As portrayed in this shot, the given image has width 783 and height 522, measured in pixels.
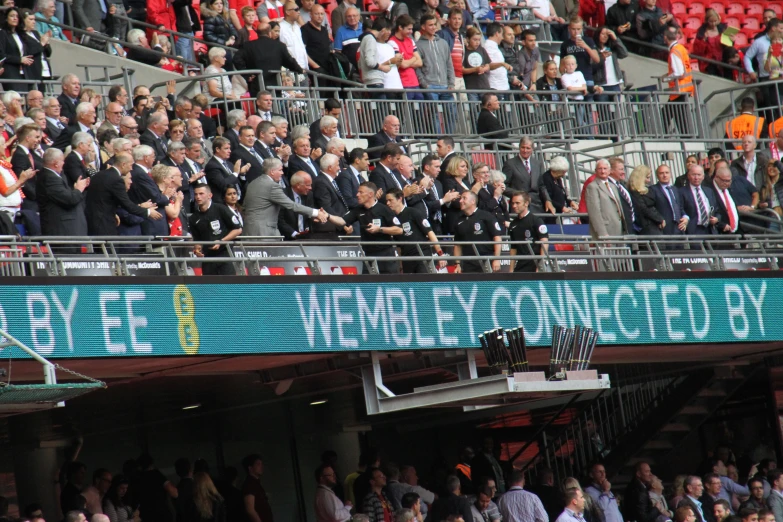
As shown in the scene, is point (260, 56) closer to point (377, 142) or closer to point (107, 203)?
point (377, 142)

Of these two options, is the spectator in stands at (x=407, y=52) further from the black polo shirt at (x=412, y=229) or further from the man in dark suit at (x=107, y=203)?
the man in dark suit at (x=107, y=203)

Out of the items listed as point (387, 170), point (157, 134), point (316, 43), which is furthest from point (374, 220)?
point (316, 43)

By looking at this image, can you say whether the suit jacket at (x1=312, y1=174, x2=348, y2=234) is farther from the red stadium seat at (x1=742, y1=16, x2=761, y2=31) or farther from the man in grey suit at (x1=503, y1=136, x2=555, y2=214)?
the red stadium seat at (x1=742, y1=16, x2=761, y2=31)

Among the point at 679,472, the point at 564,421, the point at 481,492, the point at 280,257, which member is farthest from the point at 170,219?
the point at 679,472

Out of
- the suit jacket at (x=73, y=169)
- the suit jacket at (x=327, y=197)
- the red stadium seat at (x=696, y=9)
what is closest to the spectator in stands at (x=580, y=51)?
the red stadium seat at (x=696, y=9)

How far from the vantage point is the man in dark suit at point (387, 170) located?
16.1m

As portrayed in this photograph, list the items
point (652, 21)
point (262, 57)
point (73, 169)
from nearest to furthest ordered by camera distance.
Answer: point (73, 169) < point (262, 57) < point (652, 21)

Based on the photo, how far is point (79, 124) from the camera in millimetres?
15766

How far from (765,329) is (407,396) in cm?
479

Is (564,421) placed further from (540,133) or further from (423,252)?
(423,252)

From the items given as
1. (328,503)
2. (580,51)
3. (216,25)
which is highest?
(216,25)

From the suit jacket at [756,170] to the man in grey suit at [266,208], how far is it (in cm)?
770

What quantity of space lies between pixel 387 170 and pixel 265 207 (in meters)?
1.90

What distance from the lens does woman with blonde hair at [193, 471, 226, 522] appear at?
15.6m
